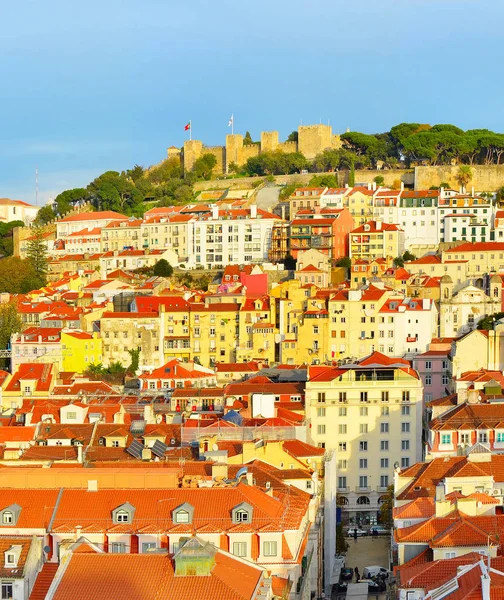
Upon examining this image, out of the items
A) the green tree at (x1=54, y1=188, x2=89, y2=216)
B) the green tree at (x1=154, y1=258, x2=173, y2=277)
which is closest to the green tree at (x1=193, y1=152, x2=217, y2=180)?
the green tree at (x1=54, y1=188, x2=89, y2=216)

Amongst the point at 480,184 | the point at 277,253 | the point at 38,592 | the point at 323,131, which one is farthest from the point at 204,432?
the point at 323,131

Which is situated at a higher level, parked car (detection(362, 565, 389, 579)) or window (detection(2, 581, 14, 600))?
window (detection(2, 581, 14, 600))

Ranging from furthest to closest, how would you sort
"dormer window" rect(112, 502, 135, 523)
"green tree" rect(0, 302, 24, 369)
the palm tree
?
the palm tree < "green tree" rect(0, 302, 24, 369) < "dormer window" rect(112, 502, 135, 523)

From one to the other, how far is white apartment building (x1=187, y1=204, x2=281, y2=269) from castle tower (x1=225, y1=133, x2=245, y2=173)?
2690cm

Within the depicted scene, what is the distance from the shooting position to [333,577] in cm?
4350

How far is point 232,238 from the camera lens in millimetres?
96062

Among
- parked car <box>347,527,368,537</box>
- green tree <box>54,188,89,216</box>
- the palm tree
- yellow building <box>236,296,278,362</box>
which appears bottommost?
parked car <box>347,527,368,537</box>

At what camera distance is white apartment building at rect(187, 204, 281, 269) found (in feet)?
313

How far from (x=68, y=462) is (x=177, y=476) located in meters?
5.89

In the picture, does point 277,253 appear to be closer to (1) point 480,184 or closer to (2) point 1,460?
(1) point 480,184

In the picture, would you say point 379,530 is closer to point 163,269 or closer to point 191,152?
point 163,269

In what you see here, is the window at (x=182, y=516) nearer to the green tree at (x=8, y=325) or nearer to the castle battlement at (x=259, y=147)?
the green tree at (x=8, y=325)

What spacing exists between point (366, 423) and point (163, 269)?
3931cm

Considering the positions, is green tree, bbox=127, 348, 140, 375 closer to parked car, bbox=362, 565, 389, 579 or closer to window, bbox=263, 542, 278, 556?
parked car, bbox=362, 565, 389, 579
